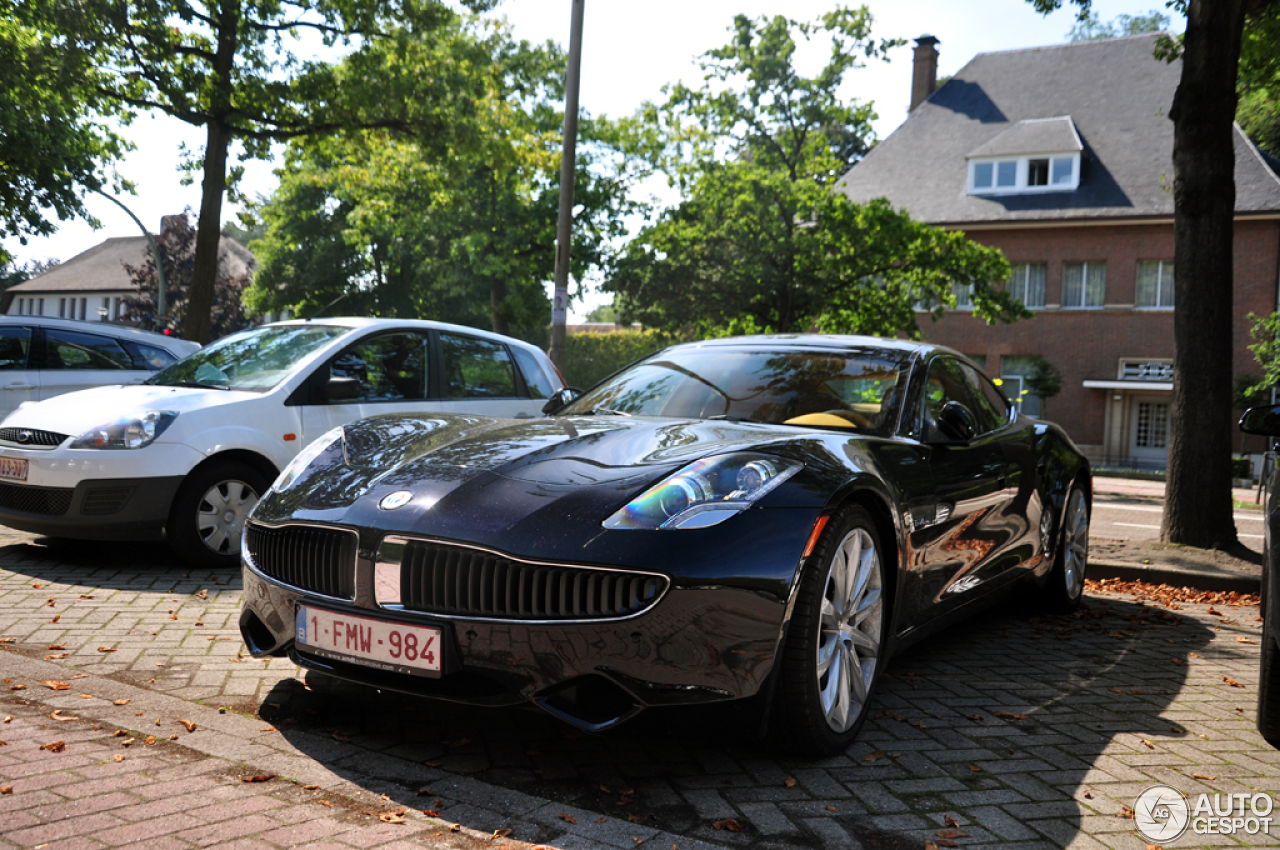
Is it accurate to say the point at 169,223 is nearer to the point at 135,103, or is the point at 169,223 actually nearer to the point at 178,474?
the point at 135,103

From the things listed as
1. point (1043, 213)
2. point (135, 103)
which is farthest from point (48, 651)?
point (1043, 213)

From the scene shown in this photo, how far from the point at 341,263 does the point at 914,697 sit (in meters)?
43.3

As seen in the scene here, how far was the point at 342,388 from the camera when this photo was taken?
6508mm

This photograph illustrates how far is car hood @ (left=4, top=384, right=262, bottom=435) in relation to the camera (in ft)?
19.9

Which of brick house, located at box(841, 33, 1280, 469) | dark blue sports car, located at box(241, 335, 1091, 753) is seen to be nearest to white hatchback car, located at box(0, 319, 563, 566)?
dark blue sports car, located at box(241, 335, 1091, 753)

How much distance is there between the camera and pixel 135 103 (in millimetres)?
15727

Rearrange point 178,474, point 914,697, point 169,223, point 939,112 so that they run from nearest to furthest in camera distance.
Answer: point 914,697, point 178,474, point 939,112, point 169,223

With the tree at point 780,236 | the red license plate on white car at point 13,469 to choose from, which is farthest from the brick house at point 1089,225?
the red license plate on white car at point 13,469

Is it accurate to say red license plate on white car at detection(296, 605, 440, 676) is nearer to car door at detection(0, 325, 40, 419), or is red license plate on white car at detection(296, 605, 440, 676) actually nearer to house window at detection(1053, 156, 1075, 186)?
car door at detection(0, 325, 40, 419)

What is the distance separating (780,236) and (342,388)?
68.3ft

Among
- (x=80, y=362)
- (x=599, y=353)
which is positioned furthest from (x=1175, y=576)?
(x=599, y=353)

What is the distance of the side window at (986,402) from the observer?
5.32 metres

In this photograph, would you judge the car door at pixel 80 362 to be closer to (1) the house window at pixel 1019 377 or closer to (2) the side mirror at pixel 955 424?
(2) the side mirror at pixel 955 424

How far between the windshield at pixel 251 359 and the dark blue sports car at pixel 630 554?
263cm
